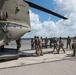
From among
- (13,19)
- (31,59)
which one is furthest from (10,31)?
(31,59)

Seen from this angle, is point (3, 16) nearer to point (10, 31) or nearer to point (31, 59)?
point (10, 31)

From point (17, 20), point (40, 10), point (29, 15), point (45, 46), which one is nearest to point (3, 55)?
point (17, 20)

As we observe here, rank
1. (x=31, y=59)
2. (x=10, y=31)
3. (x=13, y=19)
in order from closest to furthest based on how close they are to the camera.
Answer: (x=10, y=31) → (x=31, y=59) → (x=13, y=19)

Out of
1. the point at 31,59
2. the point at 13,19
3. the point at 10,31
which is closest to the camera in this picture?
the point at 10,31

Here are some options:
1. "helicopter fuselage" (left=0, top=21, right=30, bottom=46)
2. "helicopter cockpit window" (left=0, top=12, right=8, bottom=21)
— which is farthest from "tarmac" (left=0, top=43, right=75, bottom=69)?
"helicopter cockpit window" (left=0, top=12, right=8, bottom=21)

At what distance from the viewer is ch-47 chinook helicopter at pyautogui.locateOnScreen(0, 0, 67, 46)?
482 inches

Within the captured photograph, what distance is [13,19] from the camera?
13.1 metres

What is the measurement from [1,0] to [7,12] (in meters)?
0.87

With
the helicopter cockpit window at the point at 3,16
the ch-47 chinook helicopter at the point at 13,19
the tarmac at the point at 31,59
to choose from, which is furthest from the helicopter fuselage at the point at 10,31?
the tarmac at the point at 31,59

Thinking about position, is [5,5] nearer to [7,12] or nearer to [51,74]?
[7,12]

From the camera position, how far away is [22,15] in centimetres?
1373

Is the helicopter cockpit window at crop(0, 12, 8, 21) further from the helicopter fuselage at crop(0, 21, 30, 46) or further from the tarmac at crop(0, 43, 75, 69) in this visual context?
the tarmac at crop(0, 43, 75, 69)

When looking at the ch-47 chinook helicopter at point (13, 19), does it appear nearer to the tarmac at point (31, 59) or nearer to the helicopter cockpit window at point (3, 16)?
the helicopter cockpit window at point (3, 16)

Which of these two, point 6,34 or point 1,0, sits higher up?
point 1,0
